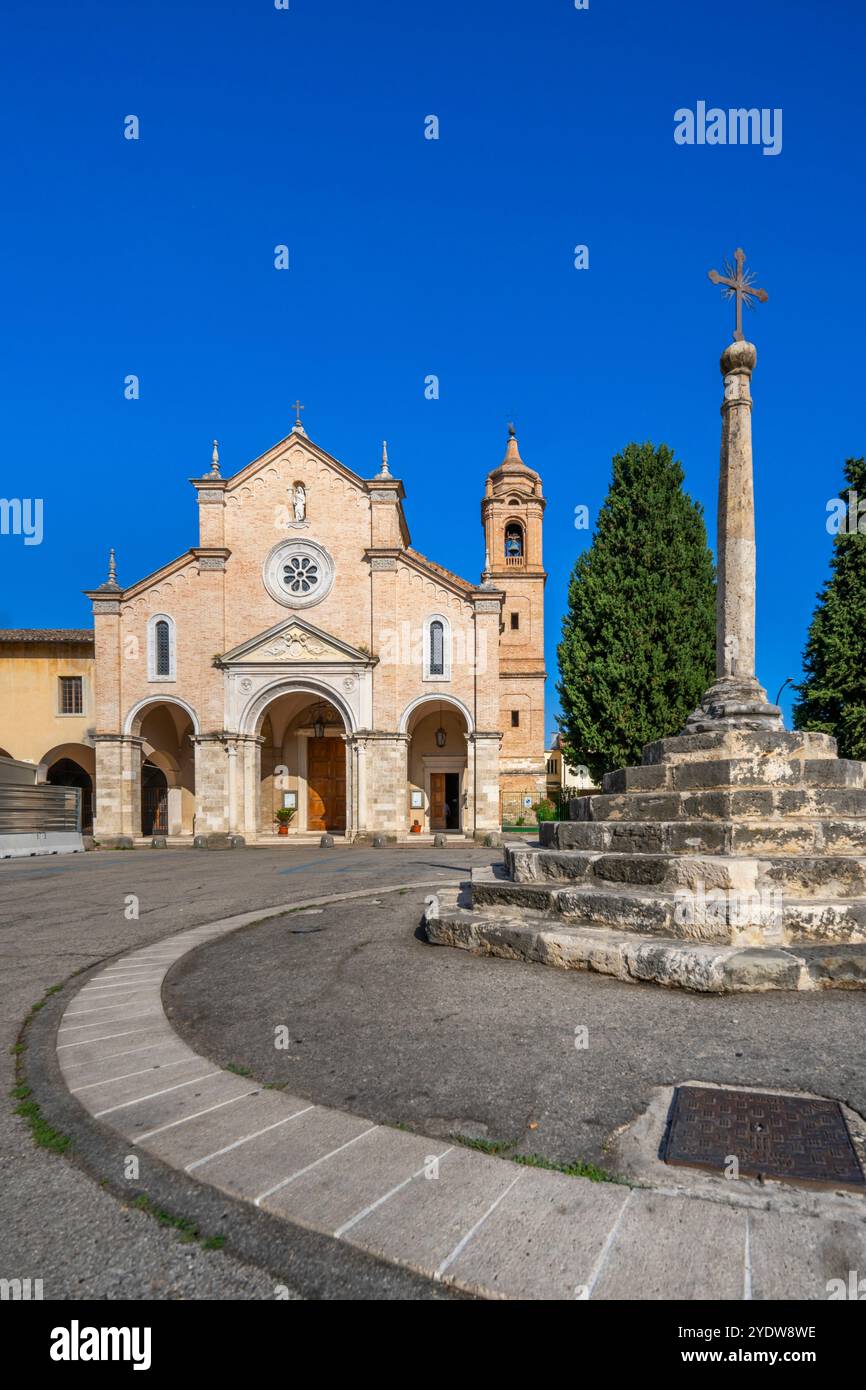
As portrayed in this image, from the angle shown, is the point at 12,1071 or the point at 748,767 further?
the point at 748,767

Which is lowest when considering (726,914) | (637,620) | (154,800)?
(154,800)

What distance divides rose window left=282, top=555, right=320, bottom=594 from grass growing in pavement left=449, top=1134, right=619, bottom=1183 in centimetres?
2510

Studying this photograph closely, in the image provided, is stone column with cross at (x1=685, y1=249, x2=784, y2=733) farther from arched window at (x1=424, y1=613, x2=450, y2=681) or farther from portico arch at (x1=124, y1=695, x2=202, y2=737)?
portico arch at (x1=124, y1=695, x2=202, y2=737)

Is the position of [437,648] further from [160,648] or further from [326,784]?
[160,648]

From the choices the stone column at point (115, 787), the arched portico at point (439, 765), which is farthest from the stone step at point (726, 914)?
the stone column at point (115, 787)

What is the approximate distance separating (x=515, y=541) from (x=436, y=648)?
40.2ft

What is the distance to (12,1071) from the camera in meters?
3.89

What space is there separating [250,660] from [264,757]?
4.60 metres

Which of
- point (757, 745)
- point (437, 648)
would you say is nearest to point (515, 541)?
point (437, 648)

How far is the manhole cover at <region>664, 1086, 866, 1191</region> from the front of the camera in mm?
2557

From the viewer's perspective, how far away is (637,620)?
23.8m

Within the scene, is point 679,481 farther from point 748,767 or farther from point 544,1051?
point 544,1051
